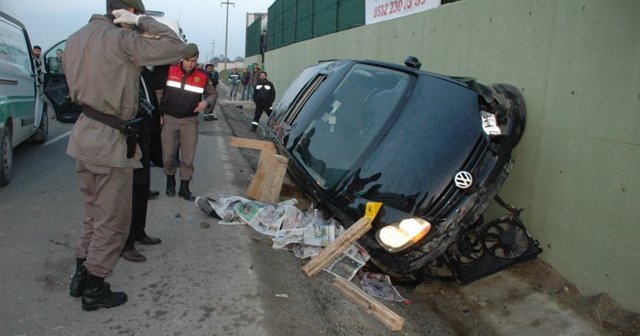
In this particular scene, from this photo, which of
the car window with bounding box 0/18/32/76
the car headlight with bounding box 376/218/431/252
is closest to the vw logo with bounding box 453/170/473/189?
the car headlight with bounding box 376/218/431/252

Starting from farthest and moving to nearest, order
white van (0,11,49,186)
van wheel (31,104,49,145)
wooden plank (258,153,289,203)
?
van wheel (31,104,49,145)
white van (0,11,49,186)
wooden plank (258,153,289,203)

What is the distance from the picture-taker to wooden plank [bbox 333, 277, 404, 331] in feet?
11.4

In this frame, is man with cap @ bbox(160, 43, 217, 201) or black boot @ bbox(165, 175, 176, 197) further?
black boot @ bbox(165, 175, 176, 197)

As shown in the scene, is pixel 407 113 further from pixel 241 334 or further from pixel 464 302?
pixel 241 334

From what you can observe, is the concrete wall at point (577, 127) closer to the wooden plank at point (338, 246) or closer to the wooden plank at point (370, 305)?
the wooden plank at point (370, 305)

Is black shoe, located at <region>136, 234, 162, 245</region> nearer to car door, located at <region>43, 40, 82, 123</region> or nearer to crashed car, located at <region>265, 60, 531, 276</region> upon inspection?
crashed car, located at <region>265, 60, 531, 276</region>

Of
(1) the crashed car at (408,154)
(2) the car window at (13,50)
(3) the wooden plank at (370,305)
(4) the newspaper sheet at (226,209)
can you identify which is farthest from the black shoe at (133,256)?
(2) the car window at (13,50)

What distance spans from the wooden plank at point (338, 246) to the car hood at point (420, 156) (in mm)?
161

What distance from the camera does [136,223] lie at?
4.36m

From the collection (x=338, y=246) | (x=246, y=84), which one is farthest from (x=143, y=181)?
(x=246, y=84)

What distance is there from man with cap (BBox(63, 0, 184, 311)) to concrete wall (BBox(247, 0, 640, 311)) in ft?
10.3

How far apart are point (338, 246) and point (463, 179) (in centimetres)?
102

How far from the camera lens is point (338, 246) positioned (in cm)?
387

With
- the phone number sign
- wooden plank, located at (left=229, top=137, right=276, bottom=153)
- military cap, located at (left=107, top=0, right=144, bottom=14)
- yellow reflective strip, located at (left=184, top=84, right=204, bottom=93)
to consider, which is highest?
the phone number sign
